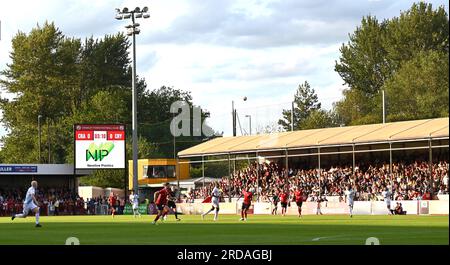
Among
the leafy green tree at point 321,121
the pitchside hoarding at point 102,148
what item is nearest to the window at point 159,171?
the leafy green tree at point 321,121

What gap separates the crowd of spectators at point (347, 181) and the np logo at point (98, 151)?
27.1ft

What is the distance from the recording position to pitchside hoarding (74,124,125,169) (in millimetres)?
80125

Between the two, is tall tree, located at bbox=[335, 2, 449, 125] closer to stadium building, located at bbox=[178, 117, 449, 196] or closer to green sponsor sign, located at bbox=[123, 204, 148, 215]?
stadium building, located at bbox=[178, 117, 449, 196]

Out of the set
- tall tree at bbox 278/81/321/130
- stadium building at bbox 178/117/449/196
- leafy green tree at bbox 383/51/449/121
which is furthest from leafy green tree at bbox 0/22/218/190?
stadium building at bbox 178/117/449/196

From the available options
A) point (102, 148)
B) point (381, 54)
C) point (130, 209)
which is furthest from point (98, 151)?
point (381, 54)

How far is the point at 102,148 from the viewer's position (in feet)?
266

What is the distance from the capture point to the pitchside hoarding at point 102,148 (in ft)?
263

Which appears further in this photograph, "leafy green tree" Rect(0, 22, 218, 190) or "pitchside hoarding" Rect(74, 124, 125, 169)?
"leafy green tree" Rect(0, 22, 218, 190)

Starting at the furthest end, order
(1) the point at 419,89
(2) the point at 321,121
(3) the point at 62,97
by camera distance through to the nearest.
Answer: (3) the point at 62,97 < (2) the point at 321,121 < (1) the point at 419,89

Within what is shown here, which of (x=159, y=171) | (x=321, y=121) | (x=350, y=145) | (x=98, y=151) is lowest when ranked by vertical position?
(x=159, y=171)

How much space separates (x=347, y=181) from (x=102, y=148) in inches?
848

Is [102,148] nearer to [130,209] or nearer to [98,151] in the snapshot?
[98,151]
